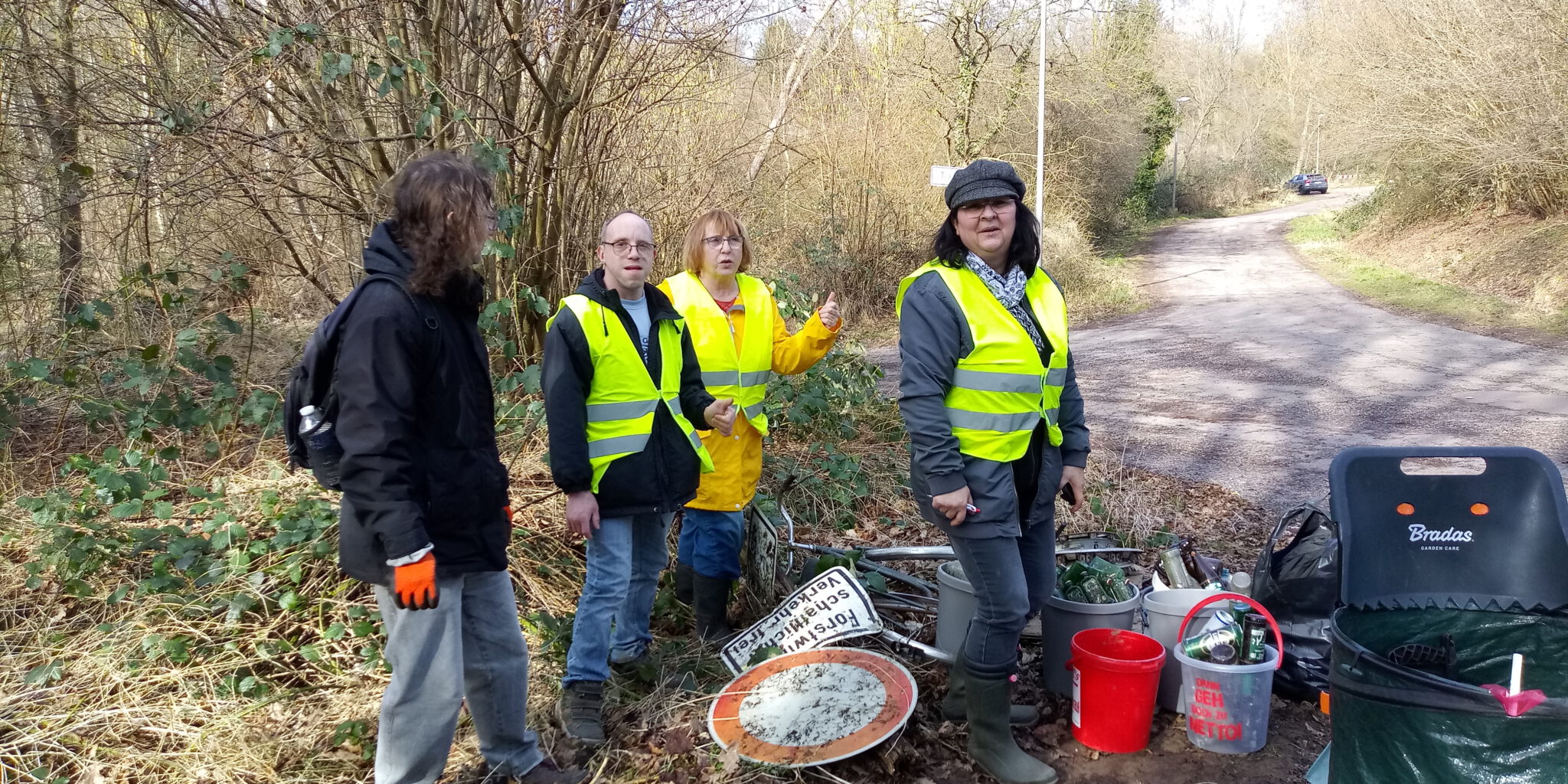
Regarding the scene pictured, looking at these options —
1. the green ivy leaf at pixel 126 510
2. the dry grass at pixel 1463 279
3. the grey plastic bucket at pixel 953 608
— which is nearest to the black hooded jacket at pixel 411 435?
the grey plastic bucket at pixel 953 608

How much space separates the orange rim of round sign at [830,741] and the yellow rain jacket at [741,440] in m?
0.74

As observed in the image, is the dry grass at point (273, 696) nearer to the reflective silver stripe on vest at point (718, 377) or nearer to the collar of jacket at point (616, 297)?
the reflective silver stripe on vest at point (718, 377)

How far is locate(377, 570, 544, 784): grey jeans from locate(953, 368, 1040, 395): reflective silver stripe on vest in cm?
150

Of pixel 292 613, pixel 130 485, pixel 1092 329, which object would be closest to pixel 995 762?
pixel 292 613

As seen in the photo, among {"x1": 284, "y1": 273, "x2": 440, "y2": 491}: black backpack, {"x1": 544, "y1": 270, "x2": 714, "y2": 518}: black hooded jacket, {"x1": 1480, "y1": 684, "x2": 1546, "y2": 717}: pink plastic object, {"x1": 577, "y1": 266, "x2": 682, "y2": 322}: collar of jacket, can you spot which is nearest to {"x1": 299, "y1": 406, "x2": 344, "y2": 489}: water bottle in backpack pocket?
{"x1": 284, "y1": 273, "x2": 440, "y2": 491}: black backpack

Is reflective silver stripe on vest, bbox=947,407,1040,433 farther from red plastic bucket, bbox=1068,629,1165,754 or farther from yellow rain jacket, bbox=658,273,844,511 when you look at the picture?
yellow rain jacket, bbox=658,273,844,511

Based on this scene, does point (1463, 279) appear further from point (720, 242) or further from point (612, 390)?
point (612, 390)

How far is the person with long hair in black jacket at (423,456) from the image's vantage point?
7.88ft

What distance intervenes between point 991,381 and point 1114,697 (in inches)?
48.4

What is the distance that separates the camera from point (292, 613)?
408cm

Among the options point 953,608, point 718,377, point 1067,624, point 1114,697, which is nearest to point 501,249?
point 718,377

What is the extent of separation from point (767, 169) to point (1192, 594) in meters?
6.80

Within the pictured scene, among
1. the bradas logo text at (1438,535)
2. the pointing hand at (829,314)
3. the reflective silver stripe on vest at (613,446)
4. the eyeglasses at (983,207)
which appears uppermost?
the eyeglasses at (983,207)

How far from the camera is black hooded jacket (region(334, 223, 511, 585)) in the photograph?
7.84 ft
